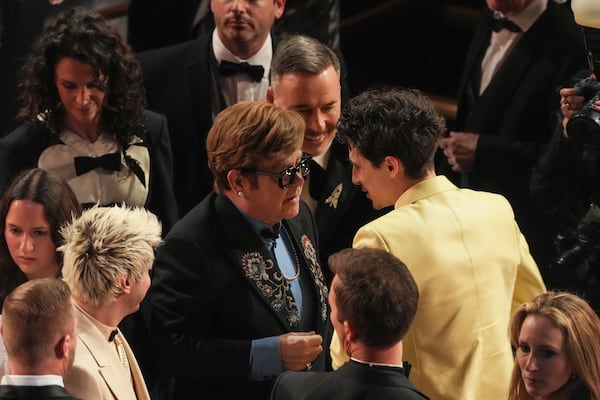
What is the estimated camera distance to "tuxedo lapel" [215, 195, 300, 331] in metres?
4.39

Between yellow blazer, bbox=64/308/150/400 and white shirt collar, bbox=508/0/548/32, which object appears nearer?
yellow blazer, bbox=64/308/150/400

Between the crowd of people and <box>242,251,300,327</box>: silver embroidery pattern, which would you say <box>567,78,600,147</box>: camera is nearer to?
the crowd of people

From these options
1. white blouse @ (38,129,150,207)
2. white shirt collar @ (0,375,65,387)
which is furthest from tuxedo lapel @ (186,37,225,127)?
white shirt collar @ (0,375,65,387)

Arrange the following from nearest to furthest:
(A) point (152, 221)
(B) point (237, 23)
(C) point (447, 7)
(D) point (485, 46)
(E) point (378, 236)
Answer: (E) point (378, 236)
(A) point (152, 221)
(B) point (237, 23)
(D) point (485, 46)
(C) point (447, 7)

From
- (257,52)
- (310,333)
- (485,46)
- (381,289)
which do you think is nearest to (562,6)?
(485,46)

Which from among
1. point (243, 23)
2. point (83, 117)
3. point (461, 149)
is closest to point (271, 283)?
point (83, 117)

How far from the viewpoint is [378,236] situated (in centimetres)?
405

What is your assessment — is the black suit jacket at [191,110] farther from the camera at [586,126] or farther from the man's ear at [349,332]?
the man's ear at [349,332]

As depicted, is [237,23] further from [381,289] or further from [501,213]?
[381,289]

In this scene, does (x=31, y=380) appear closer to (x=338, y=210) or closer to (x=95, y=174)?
(x=95, y=174)

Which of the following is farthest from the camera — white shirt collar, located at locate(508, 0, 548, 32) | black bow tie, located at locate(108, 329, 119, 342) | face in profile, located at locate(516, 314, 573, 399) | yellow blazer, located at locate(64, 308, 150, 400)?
white shirt collar, located at locate(508, 0, 548, 32)

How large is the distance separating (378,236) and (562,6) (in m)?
2.46

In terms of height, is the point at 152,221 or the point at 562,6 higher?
the point at 562,6

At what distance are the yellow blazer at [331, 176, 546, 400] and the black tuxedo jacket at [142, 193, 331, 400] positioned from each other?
1.31ft
